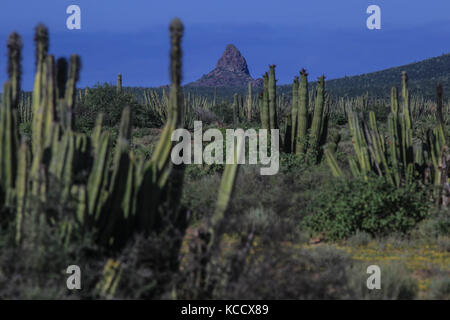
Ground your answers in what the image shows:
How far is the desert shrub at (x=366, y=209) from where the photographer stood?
31.9 ft

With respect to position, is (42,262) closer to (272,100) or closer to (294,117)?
(294,117)

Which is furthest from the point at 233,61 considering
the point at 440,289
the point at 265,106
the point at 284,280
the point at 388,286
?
the point at 284,280

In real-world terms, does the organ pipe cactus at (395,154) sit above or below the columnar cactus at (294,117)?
below

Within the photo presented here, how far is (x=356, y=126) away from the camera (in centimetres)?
1084

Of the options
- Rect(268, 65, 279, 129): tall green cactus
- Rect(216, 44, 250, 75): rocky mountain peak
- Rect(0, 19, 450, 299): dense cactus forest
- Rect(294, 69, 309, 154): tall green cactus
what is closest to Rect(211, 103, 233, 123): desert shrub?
Rect(268, 65, 279, 129): tall green cactus

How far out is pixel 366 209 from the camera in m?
9.73

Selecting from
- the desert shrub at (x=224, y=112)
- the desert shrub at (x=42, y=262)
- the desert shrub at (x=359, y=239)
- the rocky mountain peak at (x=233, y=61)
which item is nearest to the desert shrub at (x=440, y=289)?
the desert shrub at (x=359, y=239)

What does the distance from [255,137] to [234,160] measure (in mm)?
10160

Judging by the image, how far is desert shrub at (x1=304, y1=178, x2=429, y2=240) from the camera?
383 inches

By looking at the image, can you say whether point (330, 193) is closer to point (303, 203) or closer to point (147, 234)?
point (303, 203)

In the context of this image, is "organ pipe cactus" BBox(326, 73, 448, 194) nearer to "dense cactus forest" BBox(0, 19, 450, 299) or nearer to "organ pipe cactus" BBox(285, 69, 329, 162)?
"dense cactus forest" BBox(0, 19, 450, 299)

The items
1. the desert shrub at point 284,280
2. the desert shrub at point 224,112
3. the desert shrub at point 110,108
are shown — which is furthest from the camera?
the desert shrub at point 224,112

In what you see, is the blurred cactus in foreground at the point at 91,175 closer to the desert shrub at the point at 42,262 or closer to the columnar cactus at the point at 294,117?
the desert shrub at the point at 42,262
